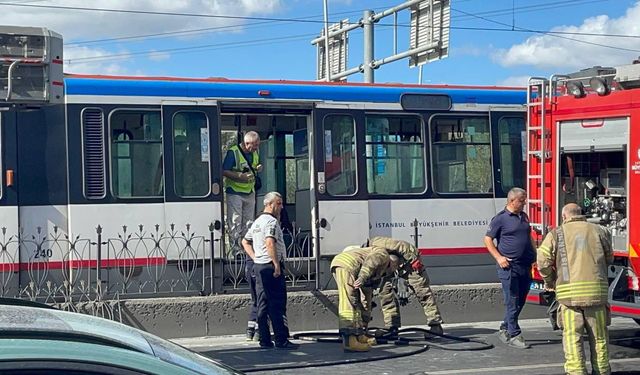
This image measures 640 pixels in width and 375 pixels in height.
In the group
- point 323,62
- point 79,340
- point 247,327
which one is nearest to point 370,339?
point 247,327

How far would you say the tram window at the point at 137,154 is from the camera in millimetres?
11828

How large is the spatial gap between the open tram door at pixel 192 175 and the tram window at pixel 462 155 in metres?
3.29

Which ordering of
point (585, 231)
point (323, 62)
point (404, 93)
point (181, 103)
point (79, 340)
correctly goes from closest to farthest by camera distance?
point (79, 340) → point (585, 231) → point (181, 103) → point (404, 93) → point (323, 62)

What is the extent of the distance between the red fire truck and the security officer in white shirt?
308cm

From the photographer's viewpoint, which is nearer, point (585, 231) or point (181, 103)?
point (585, 231)

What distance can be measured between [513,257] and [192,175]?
4.30 meters

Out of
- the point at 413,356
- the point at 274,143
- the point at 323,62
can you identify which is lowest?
the point at 413,356

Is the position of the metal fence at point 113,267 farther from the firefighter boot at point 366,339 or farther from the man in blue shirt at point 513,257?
the man in blue shirt at point 513,257

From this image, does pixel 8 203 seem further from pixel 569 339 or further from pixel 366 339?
pixel 569 339

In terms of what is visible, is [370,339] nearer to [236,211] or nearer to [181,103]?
[236,211]

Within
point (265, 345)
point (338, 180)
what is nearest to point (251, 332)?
point (265, 345)

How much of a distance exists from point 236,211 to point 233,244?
460mm

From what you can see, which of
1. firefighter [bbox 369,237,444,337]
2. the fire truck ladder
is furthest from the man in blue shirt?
firefighter [bbox 369,237,444,337]

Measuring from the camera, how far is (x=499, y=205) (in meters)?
13.7
